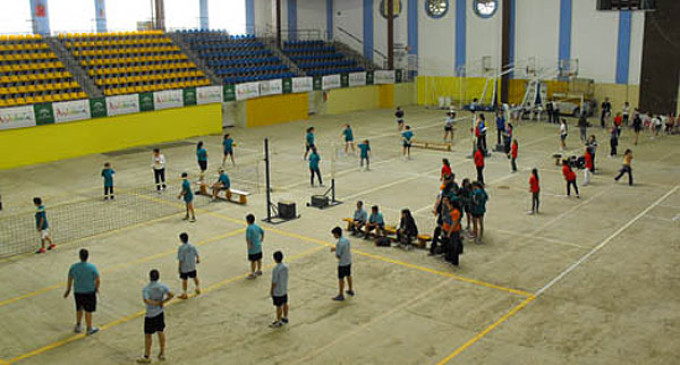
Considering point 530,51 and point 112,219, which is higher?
point 530,51

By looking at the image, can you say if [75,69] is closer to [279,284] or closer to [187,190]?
[187,190]

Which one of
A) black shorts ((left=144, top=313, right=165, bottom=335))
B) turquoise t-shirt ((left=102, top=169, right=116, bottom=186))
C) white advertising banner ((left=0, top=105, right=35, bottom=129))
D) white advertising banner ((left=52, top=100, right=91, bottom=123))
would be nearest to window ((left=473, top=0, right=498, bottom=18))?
white advertising banner ((left=52, top=100, right=91, bottom=123))

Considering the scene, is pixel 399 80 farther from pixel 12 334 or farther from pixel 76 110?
pixel 12 334

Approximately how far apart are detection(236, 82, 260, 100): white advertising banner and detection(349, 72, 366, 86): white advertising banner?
27.5ft

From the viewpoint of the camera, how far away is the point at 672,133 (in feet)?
116

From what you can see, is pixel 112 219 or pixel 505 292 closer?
pixel 505 292

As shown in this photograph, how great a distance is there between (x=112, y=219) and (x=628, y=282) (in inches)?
578

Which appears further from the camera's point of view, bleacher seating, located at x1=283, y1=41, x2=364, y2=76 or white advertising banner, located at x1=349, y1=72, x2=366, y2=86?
bleacher seating, located at x1=283, y1=41, x2=364, y2=76

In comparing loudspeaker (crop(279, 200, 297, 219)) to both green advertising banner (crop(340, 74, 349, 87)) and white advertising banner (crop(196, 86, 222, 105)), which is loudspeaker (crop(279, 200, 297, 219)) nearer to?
white advertising banner (crop(196, 86, 222, 105))

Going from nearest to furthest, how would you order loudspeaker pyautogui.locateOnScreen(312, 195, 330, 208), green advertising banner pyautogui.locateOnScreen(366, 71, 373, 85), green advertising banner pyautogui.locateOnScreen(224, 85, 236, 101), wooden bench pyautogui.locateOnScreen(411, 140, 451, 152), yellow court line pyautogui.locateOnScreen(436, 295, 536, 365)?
yellow court line pyautogui.locateOnScreen(436, 295, 536, 365) → loudspeaker pyautogui.locateOnScreen(312, 195, 330, 208) → wooden bench pyautogui.locateOnScreen(411, 140, 451, 152) → green advertising banner pyautogui.locateOnScreen(224, 85, 236, 101) → green advertising banner pyautogui.locateOnScreen(366, 71, 373, 85)

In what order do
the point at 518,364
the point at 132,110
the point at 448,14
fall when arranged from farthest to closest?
1. the point at 448,14
2. the point at 132,110
3. the point at 518,364

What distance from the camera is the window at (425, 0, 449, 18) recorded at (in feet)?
158

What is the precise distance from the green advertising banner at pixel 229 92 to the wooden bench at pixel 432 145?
11903 millimetres

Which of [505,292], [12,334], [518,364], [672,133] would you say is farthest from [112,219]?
[672,133]
